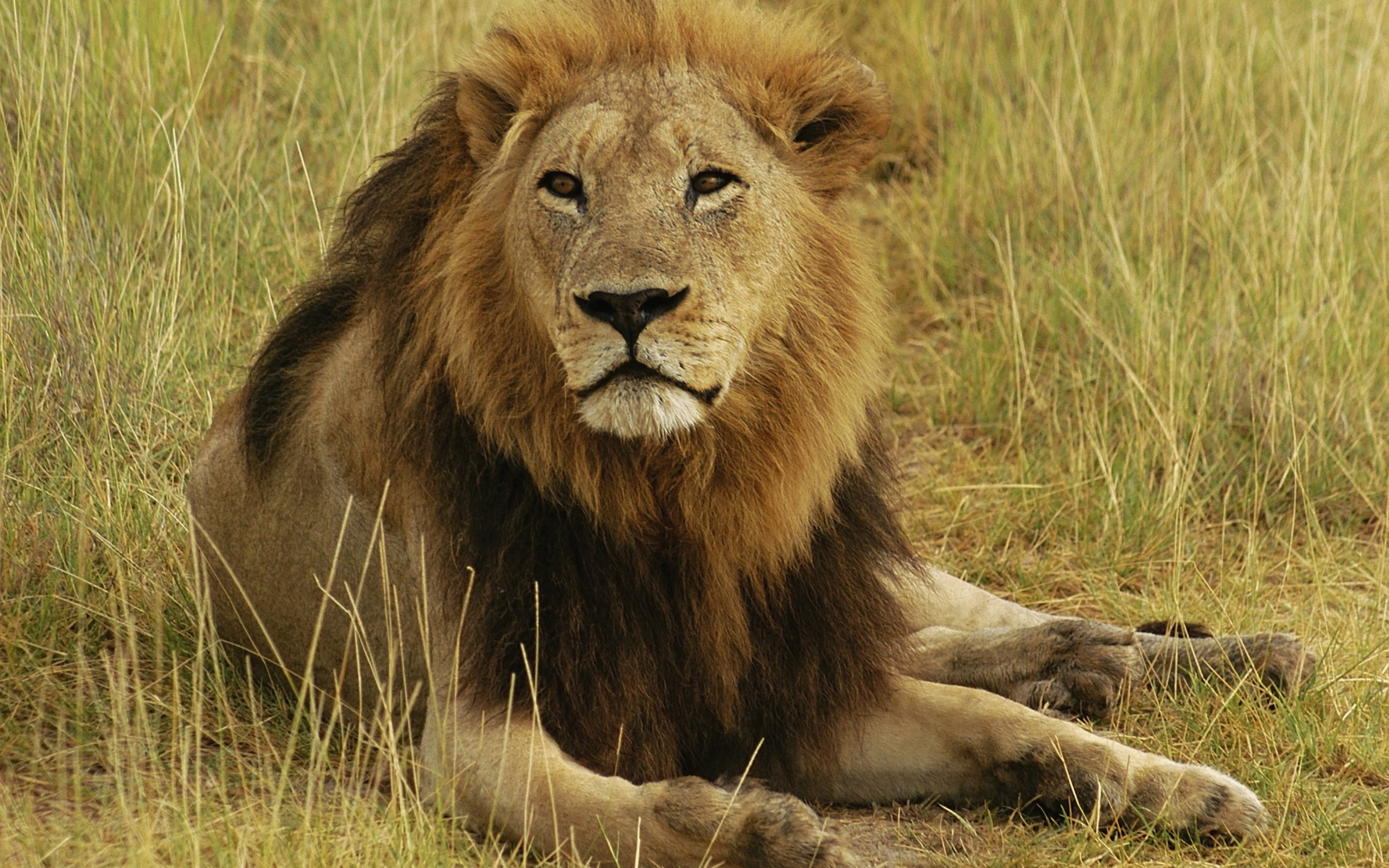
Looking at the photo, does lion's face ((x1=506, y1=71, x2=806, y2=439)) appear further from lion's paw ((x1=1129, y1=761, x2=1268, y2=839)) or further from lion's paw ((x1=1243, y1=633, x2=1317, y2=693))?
lion's paw ((x1=1243, y1=633, x2=1317, y2=693))

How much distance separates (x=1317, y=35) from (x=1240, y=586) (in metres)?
3.79

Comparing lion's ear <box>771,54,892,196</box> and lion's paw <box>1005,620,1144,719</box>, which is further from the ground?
lion's ear <box>771,54,892,196</box>

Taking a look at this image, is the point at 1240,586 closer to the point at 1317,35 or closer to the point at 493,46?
the point at 493,46

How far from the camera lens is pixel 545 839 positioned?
3.73 metres

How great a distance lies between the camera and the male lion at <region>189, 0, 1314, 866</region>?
3680 millimetres

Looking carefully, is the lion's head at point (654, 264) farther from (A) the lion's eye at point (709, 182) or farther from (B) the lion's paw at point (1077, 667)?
(B) the lion's paw at point (1077, 667)

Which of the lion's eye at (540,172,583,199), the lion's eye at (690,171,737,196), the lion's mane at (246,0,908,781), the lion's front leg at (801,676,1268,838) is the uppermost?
the lion's eye at (690,171,737,196)

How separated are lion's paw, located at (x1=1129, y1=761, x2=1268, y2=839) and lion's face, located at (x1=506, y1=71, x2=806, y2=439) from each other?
1.44 meters

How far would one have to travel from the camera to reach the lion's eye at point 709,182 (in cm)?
387

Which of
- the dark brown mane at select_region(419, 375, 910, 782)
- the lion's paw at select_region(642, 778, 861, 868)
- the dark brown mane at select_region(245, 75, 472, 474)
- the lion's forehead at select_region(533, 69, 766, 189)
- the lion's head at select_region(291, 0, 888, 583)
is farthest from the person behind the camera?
the dark brown mane at select_region(245, 75, 472, 474)

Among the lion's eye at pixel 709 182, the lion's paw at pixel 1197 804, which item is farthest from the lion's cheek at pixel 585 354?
the lion's paw at pixel 1197 804

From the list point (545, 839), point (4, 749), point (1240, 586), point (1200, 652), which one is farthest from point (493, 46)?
point (1240, 586)

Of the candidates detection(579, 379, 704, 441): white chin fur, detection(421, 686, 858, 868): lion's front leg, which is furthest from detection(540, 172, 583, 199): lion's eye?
detection(421, 686, 858, 868): lion's front leg

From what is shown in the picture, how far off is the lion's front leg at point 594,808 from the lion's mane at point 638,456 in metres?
0.12
